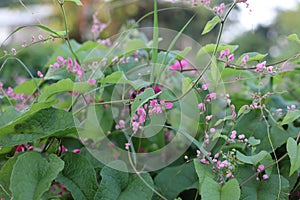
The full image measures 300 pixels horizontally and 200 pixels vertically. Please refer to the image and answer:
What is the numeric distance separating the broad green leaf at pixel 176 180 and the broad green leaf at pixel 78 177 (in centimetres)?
14

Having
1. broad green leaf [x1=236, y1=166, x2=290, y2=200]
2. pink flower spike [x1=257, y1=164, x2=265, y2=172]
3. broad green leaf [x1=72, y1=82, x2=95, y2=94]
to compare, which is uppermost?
broad green leaf [x1=72, y1=82, x2=95, y2=94]

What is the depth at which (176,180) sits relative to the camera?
2.47 ft

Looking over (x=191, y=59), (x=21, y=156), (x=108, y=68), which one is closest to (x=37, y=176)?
(x=21, y=156)

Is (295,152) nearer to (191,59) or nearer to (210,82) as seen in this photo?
(210,82)

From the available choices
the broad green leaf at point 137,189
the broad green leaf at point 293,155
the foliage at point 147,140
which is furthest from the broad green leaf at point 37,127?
the broad green leaf at point 293,155

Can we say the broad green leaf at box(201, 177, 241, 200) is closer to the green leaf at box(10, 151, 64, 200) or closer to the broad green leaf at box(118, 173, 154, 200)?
the broad green leaf at box(118, 173, 154, 200)

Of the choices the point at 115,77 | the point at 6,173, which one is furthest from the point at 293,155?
the point at 6,173

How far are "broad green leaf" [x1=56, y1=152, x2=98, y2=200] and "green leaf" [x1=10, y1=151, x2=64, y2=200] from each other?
1.5 inches

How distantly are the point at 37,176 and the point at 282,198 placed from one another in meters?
Answer: 0.38

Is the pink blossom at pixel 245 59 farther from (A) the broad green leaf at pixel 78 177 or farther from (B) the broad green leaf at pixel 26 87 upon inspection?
(B) the broad green leaf at pixel 26 87

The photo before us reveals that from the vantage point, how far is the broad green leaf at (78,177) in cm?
65

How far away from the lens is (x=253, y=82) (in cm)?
104

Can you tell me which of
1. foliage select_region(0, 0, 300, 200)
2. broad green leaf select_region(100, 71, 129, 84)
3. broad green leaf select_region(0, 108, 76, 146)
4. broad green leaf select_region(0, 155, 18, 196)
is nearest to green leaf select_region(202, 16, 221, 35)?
foliage select_region(0, 0, 300, 200)

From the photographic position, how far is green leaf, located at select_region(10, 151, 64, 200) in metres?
0.58
